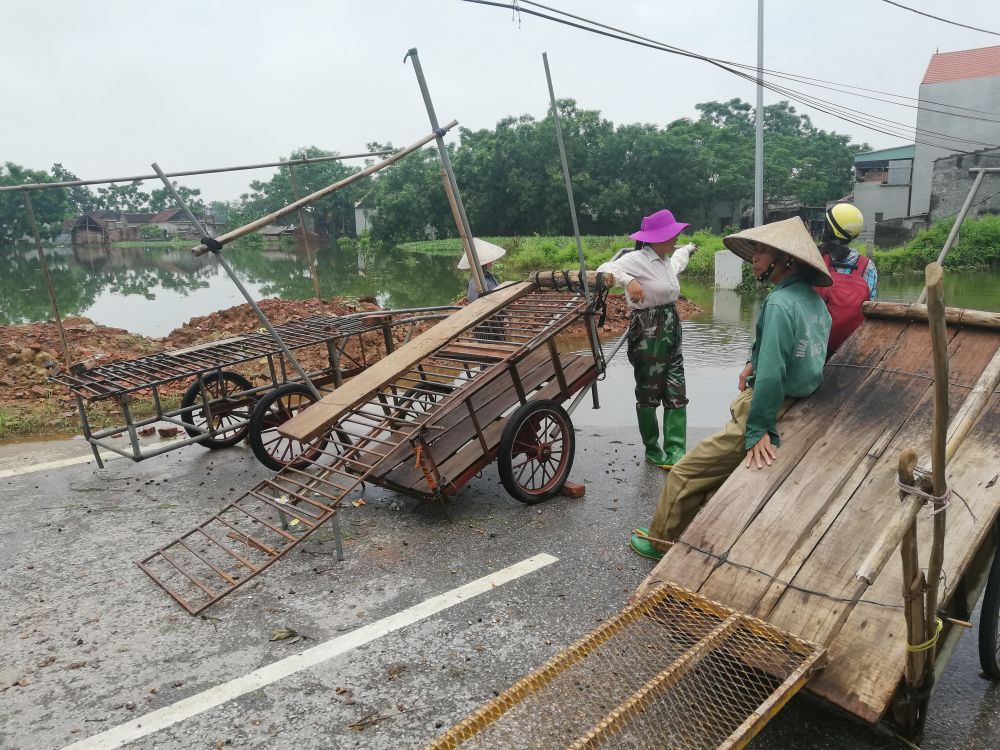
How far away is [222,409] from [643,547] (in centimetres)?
366

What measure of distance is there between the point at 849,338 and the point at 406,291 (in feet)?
62.5

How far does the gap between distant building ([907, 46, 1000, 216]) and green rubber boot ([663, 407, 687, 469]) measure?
103ft

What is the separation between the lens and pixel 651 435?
5344 mm

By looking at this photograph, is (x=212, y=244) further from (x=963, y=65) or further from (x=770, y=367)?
(x=963, y=65)

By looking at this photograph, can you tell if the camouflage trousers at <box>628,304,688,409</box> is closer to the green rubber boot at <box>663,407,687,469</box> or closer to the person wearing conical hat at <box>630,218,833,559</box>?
the green rubber boot at <box>663,407,687,469</box>

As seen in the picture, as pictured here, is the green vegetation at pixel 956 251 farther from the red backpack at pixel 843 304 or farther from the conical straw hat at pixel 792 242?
the conical straw hat at pixel 792 242

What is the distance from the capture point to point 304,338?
5.71 m

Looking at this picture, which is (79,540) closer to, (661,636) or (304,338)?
(304,338)

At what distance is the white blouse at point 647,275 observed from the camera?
16.3ft

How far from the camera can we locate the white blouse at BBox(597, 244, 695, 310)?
496cm

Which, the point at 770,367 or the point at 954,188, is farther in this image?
the point at 954,188

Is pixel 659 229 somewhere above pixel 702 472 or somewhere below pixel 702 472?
above

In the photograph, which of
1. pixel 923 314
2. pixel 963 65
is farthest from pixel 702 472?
pixel 963 65

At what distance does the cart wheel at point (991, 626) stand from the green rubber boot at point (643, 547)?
1496mm
